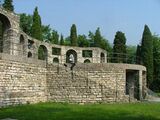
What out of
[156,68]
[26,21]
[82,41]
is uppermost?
[26,21]

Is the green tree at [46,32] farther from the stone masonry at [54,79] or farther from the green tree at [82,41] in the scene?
the stone masonry at [54,79]

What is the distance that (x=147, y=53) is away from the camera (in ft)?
172

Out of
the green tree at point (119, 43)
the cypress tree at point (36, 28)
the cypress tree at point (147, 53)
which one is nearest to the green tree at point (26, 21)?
the cypress tree at point (36, 28)

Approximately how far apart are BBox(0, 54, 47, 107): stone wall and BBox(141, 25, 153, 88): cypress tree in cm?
2944

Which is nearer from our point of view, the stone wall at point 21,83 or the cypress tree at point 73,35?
the stone wall at point 21,83

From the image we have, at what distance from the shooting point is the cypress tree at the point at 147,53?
168 feet

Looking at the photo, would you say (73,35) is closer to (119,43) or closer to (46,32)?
(119,43)

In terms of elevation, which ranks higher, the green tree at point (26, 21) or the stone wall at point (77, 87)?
the green tree at point (26, 21)

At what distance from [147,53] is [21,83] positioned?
33.5m

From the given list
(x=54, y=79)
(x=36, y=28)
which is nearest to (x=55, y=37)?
(x=36, y=28)

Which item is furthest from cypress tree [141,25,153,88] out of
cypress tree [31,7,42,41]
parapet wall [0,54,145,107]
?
parapet wall [0,54,145,107]

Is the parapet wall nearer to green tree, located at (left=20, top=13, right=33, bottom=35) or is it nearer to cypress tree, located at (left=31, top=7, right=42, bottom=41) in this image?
cypress tree, located at (left=31, top=7, right=42, bottom=41)

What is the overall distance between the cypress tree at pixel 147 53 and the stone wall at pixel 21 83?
29.4 m

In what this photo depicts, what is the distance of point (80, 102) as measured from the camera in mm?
24000
